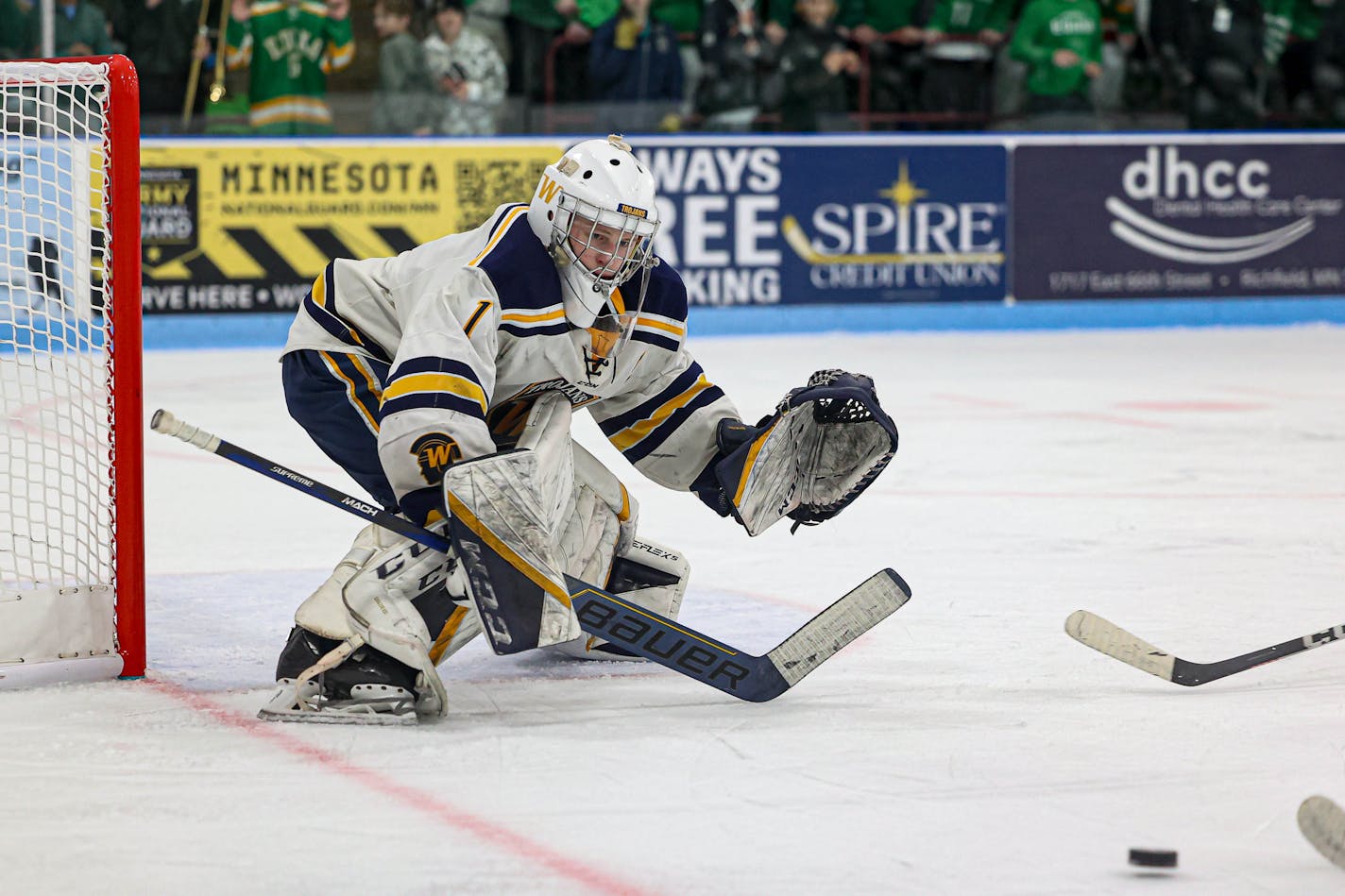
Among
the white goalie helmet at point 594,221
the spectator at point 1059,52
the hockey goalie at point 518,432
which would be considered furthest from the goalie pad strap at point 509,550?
the spectator at point 1059,52

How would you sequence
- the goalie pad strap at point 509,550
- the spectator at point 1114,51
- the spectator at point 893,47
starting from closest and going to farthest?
the goalie pad strap at point 509,550, the spectator at point 893,47, the spectator at point 1114,51

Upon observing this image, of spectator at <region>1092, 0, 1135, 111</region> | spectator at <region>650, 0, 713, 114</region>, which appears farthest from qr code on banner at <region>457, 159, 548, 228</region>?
spectator at <region>1092, 0, 1135, 111</region>

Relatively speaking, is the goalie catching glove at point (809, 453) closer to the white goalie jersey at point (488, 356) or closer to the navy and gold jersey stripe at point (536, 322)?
the white goalie jersey at point (488, 356)

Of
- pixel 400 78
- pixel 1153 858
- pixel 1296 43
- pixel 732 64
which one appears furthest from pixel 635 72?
pixel 1153 858

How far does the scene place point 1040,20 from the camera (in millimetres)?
10250

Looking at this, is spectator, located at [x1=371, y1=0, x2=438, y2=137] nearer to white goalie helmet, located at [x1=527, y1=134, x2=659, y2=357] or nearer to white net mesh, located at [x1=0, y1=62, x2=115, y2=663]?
white net mesh, located at [x1=0, y1=62, x2=115, y2=663]

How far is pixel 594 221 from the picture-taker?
2.84m

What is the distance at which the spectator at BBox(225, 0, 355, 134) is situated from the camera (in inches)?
354

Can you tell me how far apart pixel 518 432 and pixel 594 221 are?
1.43 feet

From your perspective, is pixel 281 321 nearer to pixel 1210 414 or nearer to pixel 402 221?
pixel 402 221

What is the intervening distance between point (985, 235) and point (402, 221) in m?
3.16

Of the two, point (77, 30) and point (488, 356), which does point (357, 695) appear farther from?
point (77, 30)

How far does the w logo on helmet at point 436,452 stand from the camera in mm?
2697

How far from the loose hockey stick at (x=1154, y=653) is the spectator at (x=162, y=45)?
22.9ft
